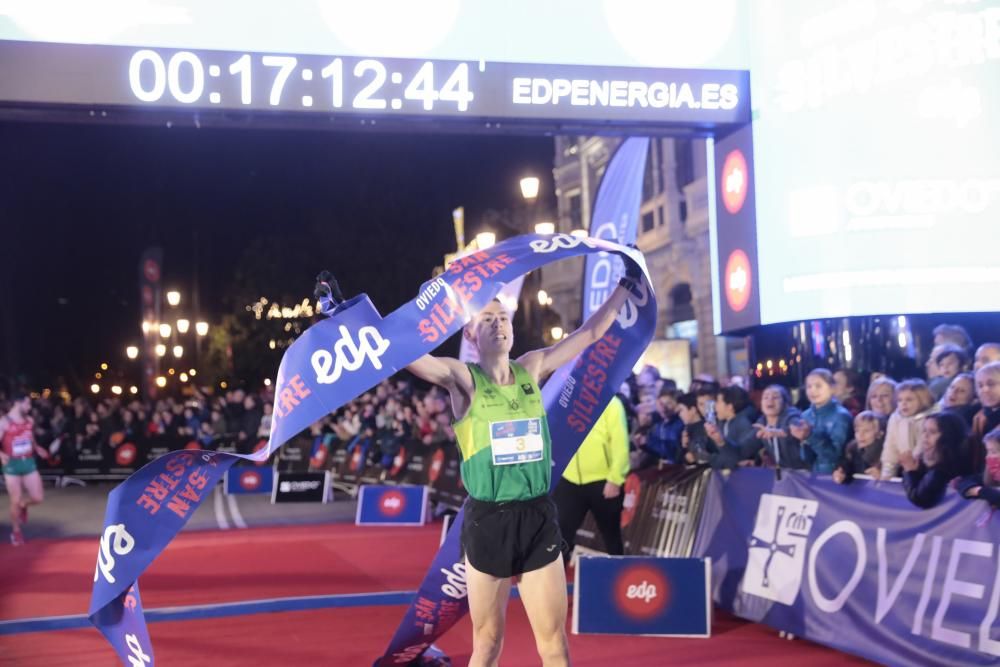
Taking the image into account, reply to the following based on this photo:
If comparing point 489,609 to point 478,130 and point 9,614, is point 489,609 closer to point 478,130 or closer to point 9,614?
point 478,130

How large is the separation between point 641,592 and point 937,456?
2.42 meters

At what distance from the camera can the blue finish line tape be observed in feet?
27.0

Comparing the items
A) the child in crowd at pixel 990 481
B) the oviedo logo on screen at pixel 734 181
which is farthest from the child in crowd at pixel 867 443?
the oviedo logo on screen at pixel 734 181

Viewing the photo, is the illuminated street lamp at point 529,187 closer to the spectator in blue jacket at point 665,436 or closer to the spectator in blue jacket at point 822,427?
the spectator in blue jacket at point 665,436

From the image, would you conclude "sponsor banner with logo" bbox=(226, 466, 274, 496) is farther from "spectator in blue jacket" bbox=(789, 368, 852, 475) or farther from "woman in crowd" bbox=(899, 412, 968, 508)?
"woman in crowd" bbox=(899, 412, 968, 508)

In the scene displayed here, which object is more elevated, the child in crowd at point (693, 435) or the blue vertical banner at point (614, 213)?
the blue vertical banner at point (614, 213)

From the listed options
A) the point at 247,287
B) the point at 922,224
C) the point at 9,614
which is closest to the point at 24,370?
the point at 247,287

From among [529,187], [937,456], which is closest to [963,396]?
[937,456]

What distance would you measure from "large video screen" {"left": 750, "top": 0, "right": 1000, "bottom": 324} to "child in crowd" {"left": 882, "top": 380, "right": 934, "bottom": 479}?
1692 millimetres

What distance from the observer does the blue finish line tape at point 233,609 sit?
324 inches

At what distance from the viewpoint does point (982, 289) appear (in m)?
8.62

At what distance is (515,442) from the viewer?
15.6 feet

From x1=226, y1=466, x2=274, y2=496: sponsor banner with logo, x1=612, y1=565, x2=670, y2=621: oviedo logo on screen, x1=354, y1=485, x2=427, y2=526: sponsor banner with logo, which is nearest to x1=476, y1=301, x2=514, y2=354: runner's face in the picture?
x1=612, y1=565, x2=670, y2=621: oviedo logo on screen

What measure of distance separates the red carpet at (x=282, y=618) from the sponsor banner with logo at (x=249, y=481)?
7324 millimetres
